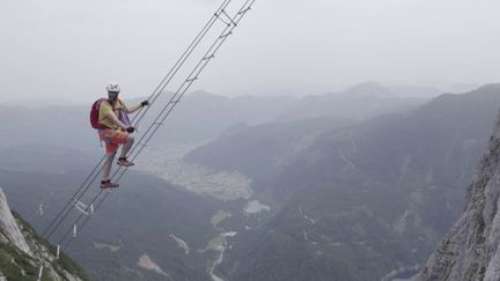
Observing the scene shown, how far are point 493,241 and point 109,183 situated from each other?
123ft

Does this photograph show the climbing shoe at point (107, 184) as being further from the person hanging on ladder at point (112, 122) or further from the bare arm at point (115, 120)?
the bare arm at point (115, 120)

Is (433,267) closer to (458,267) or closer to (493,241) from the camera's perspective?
(458,267)

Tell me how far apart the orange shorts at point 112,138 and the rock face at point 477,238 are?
1139 inches

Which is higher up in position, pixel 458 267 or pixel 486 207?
pixel 486 207

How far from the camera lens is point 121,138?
3112cm

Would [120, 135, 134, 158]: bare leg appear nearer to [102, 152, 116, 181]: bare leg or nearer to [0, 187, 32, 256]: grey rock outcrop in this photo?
[102, 152, 116, 181]: bare leg

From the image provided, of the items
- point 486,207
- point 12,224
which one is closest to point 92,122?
point 486,207

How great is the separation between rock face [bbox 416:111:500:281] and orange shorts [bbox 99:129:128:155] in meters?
28.9

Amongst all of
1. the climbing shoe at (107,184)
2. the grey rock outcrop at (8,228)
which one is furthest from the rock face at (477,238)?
the grey rock outcrop at (8,228)

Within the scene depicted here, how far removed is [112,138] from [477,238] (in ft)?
156

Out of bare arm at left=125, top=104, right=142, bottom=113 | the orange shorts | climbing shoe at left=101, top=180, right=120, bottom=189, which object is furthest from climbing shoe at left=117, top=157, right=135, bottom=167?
bare arm at left=125, top=104, right=142, bottom=113

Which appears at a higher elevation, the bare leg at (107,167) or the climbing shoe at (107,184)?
the bare leg at (107,167)

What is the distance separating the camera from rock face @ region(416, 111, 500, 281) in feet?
165

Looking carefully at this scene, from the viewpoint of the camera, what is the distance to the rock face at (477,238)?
165 feet
